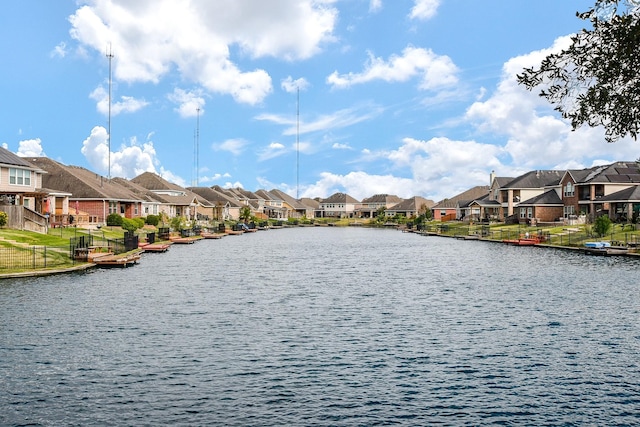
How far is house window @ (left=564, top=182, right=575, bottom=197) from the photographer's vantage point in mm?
102188

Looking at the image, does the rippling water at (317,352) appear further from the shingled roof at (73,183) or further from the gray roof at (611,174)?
the gray roof at (611,174)

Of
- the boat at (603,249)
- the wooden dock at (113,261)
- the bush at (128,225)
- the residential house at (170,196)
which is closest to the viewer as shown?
the wooden dock at (113,261)

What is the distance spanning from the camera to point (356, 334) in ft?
81.3

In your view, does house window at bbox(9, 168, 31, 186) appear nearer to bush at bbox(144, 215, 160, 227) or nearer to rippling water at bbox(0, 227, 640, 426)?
rippling water at bbox(0, 227, 640, 426)

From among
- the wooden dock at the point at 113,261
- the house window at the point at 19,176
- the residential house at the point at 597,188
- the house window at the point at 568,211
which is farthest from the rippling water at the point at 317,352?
the house window at the point at 568,211

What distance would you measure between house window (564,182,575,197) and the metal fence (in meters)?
86.5

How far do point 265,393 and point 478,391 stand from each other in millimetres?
6592

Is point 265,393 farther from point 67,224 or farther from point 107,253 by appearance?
point 67,224

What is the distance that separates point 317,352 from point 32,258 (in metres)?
30.5

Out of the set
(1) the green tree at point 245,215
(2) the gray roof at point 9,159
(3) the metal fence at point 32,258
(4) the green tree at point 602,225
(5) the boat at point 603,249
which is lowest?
(5) the boat at point 603,249

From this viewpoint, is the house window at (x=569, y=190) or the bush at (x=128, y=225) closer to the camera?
the bush at (x=128, y=225)

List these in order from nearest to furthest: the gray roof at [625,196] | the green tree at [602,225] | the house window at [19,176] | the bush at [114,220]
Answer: the house window at [19,176] < the green tree at [602,225] < the bush at [114,220] < the gray roof at [625,196]

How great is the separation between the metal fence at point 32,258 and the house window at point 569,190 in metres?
86.5

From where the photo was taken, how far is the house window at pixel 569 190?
102188 millimetres
